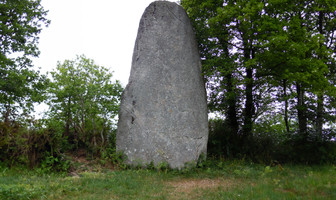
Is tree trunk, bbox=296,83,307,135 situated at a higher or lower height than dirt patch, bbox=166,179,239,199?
higher

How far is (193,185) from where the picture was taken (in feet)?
26.5

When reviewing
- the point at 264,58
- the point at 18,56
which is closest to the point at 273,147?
the point at 264,58

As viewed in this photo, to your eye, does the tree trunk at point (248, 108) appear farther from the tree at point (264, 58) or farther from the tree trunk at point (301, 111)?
the tree trunk at point (301, 111)

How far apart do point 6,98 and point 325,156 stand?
16.3 meters

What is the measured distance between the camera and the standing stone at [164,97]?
1005 centimetres

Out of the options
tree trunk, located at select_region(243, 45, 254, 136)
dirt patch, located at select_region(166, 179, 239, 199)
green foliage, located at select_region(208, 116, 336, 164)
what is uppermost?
tree trunk, located at select_region(243, 45, 254, 136)

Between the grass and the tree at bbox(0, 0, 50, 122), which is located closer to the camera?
the grass

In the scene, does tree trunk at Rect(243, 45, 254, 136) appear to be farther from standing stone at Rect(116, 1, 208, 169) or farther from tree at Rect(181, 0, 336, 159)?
standing stone at Rect(116, 1, 208, 169)

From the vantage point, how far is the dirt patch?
23.4 ft

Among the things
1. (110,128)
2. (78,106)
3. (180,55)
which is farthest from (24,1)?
(180,55)

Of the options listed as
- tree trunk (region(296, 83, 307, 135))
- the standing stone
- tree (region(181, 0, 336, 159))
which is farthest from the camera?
tree trunk (region(296, 83, 307, 135))

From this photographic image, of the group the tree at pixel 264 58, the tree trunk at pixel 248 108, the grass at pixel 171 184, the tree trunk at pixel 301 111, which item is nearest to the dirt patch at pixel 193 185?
the grass at pixel 171 184

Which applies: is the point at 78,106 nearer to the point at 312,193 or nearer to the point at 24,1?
the point at 24,1

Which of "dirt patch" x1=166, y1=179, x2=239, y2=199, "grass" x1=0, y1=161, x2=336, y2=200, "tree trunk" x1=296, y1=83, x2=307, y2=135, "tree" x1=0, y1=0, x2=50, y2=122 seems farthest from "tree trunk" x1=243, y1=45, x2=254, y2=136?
"tree" x1=0, y1=0, x2=50, y2=122
